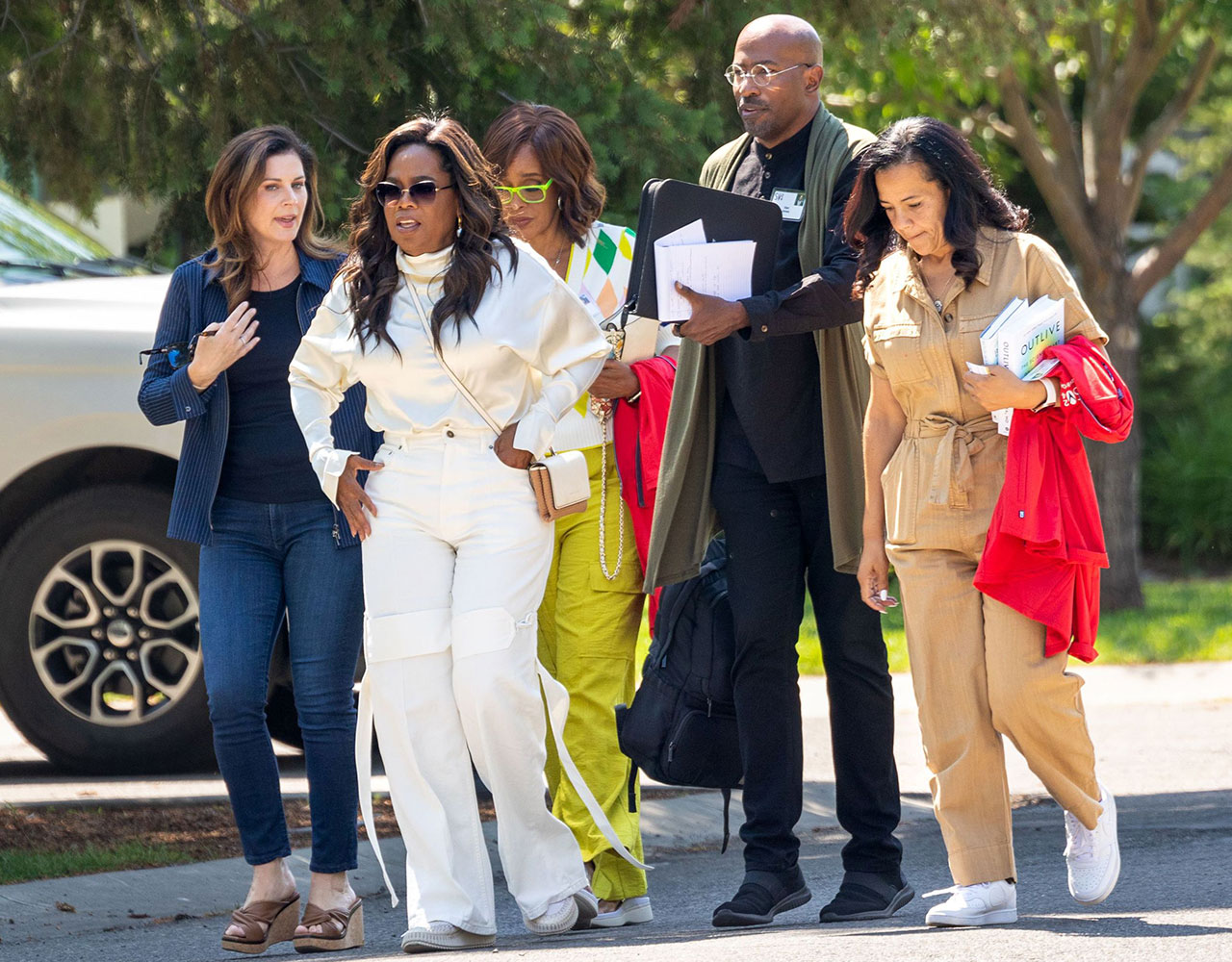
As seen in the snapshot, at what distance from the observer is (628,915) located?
16.1 ft

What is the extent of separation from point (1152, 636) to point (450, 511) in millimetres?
7406

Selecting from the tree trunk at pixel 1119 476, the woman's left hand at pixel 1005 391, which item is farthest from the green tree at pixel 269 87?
the tree trunk at pixel 1119 476

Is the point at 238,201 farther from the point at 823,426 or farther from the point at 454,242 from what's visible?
the point at 823,426

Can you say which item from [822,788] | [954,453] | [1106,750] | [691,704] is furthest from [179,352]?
[1106,750]

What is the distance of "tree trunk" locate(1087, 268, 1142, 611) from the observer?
12734 mm

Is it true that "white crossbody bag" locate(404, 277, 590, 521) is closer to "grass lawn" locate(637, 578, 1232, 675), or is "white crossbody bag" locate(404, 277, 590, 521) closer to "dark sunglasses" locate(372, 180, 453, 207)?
"dark sunglasses" locate(372, 180, 453, 207)

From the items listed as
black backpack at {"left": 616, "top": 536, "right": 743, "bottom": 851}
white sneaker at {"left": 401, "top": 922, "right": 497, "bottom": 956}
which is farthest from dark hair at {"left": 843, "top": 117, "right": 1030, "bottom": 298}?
white sneaker at {"left": 401, "top": 922, "right": 497, "bottom": 956}

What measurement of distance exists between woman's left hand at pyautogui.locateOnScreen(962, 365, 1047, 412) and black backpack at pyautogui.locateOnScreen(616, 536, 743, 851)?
1.07 m

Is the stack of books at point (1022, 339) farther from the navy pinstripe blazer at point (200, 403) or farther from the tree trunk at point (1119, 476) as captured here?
Result: the tree trunk at point (1119, 476)

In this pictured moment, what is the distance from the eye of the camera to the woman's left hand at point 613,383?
5.01m

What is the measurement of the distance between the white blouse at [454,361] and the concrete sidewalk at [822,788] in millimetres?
1541

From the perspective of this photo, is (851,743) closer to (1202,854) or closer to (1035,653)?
(1035,653)

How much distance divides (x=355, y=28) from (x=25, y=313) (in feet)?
5.23

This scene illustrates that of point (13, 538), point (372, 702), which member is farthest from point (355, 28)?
point (372, 702)
